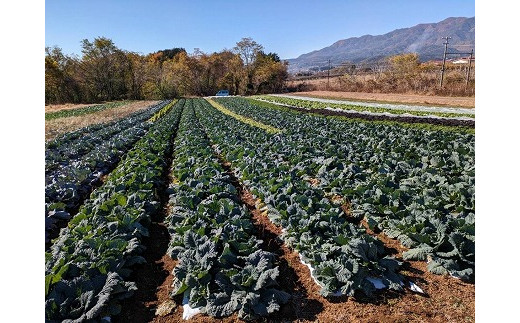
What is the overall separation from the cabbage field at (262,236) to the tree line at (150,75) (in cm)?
5083

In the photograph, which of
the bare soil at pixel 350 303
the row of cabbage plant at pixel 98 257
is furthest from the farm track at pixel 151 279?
the row of cabbage plant at pixel 98 257

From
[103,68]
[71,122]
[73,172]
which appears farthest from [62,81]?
[73,172]

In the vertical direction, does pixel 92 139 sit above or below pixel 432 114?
below

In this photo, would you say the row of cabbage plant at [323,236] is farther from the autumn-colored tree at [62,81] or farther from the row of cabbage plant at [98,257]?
the autumn-colored tree at [62,81]

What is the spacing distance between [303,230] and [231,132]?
1069 cm

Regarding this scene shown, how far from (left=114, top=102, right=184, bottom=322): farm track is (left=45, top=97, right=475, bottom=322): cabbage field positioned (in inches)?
1.1

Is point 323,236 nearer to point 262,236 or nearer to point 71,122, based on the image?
point 262,236

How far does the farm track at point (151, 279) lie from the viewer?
402 centimetres

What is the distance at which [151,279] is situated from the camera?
473 centimetres

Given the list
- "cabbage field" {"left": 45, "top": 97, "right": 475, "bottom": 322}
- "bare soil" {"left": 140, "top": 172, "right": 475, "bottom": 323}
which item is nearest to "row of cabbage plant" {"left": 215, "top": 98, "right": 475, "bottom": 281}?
"cabbage field" {"left": 45, "top": 97, "right": 475, "bottom": 322}
